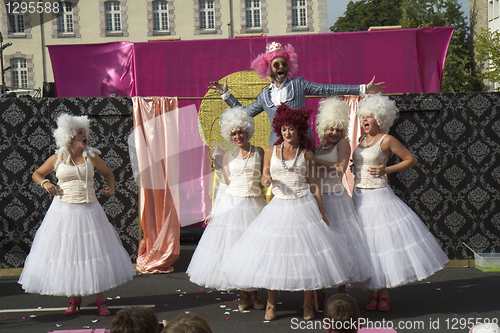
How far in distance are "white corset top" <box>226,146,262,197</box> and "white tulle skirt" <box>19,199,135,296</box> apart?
4.55ft

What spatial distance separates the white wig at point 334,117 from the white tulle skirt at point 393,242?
672 mm

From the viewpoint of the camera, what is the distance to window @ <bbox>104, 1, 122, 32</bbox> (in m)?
27.5

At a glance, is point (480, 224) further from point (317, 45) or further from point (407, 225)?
point (317, 45)

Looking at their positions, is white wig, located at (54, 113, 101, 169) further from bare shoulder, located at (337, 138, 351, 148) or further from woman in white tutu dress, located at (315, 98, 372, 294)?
bare shoulder, located at (337, 138, 351, 148)

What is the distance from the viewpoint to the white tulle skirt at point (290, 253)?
422 centimetres

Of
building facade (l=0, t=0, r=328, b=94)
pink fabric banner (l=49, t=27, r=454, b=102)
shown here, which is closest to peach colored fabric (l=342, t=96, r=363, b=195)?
pink fabric banner (l=49, t=27, r=454, b=102)

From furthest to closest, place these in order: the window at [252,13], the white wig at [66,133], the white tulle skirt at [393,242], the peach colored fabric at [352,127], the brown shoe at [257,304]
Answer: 1. the window at [252,13]
2. the peach colored fabric at [352,127]
3. the brown shoe at [257,304]
4. the white wig at [66,133]
5. the white tulle skirt at [393,242]

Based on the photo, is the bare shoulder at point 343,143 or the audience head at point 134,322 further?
the bare shoulder at point 343,143

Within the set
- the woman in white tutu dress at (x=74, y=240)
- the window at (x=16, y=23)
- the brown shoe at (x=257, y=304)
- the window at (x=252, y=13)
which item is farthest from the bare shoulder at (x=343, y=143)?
the window at (x=16, y=23)

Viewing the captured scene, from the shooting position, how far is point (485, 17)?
33.1 m

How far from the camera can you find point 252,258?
4.35 m

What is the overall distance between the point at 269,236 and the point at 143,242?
3053 millimetres

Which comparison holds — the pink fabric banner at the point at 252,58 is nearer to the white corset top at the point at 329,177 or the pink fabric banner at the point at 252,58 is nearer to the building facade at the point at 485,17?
the white corset top at the point at 329,177

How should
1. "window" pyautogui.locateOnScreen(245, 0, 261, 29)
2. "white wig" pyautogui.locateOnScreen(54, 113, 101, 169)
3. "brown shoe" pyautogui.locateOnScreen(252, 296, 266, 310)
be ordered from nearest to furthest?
"white wig" pyautogui.locateOnScreen(54, 113, 101, 169), "brown shoe" pyautogui.locateOnScreen(252, 296, 266, 310), "window" pyautogui.locateOnScreen(245, 0, 261, 29)
